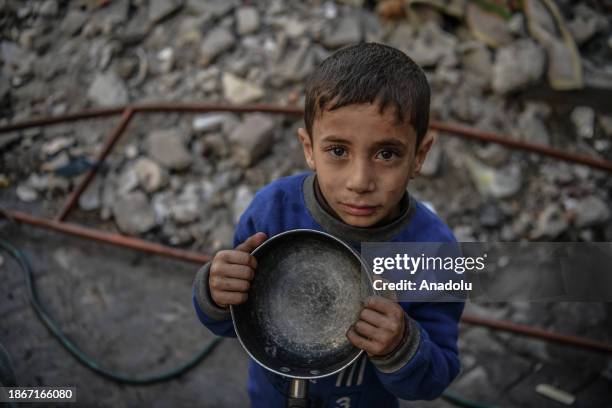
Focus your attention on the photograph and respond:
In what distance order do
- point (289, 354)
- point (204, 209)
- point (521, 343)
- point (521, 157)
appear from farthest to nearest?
1. point (521, 157)
2. point (204, 209)
3. point (521, 343)
4. point (289, 354)

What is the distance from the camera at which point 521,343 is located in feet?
7.47

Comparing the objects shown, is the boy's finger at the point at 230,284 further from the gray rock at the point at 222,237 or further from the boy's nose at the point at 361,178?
the gray rock at the point at 222,237

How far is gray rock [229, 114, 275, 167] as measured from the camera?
272 cm

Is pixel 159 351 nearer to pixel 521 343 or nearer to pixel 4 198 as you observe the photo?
pixel 4 198

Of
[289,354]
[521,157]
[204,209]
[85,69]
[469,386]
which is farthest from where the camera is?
[85,69]

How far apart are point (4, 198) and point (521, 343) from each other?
8.79 feet

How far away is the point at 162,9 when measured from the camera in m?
3.37

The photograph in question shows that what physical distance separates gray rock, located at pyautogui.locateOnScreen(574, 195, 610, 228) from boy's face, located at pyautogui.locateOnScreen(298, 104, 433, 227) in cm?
200

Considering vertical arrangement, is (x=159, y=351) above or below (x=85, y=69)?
below

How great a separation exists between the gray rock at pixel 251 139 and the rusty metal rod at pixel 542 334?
4.42ft

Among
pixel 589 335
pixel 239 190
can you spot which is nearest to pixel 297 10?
pixel 239 190

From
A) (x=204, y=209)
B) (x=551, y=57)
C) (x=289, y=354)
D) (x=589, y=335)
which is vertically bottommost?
(x=589, y=335)

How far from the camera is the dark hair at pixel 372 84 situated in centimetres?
90

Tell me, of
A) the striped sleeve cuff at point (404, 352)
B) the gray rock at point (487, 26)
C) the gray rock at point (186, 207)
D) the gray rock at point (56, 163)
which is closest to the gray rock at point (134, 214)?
the gray rock at point (186, 207)
